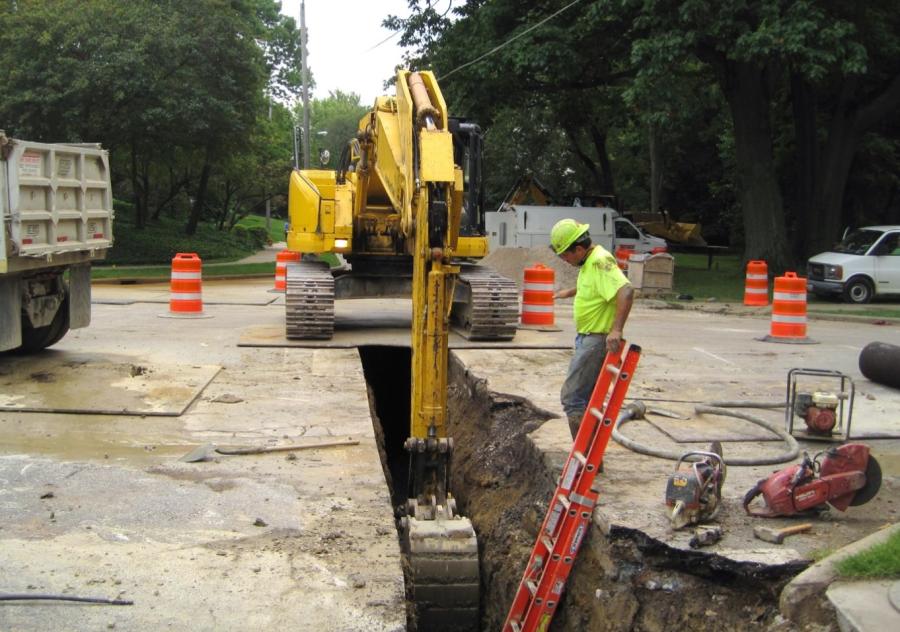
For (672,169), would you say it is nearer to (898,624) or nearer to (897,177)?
(897,177)

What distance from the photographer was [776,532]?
584 cm

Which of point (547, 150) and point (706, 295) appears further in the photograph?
point (547, 150)

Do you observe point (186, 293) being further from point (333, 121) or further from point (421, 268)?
point (333, 121)

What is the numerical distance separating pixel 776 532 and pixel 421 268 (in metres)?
3.02

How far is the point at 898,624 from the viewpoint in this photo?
4598 mm

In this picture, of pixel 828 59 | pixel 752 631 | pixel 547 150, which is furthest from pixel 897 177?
pixel 752 631

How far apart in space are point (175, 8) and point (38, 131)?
5819 mm

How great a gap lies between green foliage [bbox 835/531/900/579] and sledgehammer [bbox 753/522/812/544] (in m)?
0.53

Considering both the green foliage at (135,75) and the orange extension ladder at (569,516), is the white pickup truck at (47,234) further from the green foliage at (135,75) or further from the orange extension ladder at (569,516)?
the green foliage at (135,75)

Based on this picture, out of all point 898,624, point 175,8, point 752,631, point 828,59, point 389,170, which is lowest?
point 752,631

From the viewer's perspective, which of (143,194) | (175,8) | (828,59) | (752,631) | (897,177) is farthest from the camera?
(143,194)

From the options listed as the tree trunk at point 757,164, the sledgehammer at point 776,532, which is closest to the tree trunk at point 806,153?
the tree trunk at point 757,164

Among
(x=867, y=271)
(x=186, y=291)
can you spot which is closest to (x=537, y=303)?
(x=186, y=291)

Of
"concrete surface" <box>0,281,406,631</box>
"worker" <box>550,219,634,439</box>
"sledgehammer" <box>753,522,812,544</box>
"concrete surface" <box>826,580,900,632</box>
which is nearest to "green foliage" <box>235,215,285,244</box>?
"concrete surface" <box>0,281,406,631</box>
